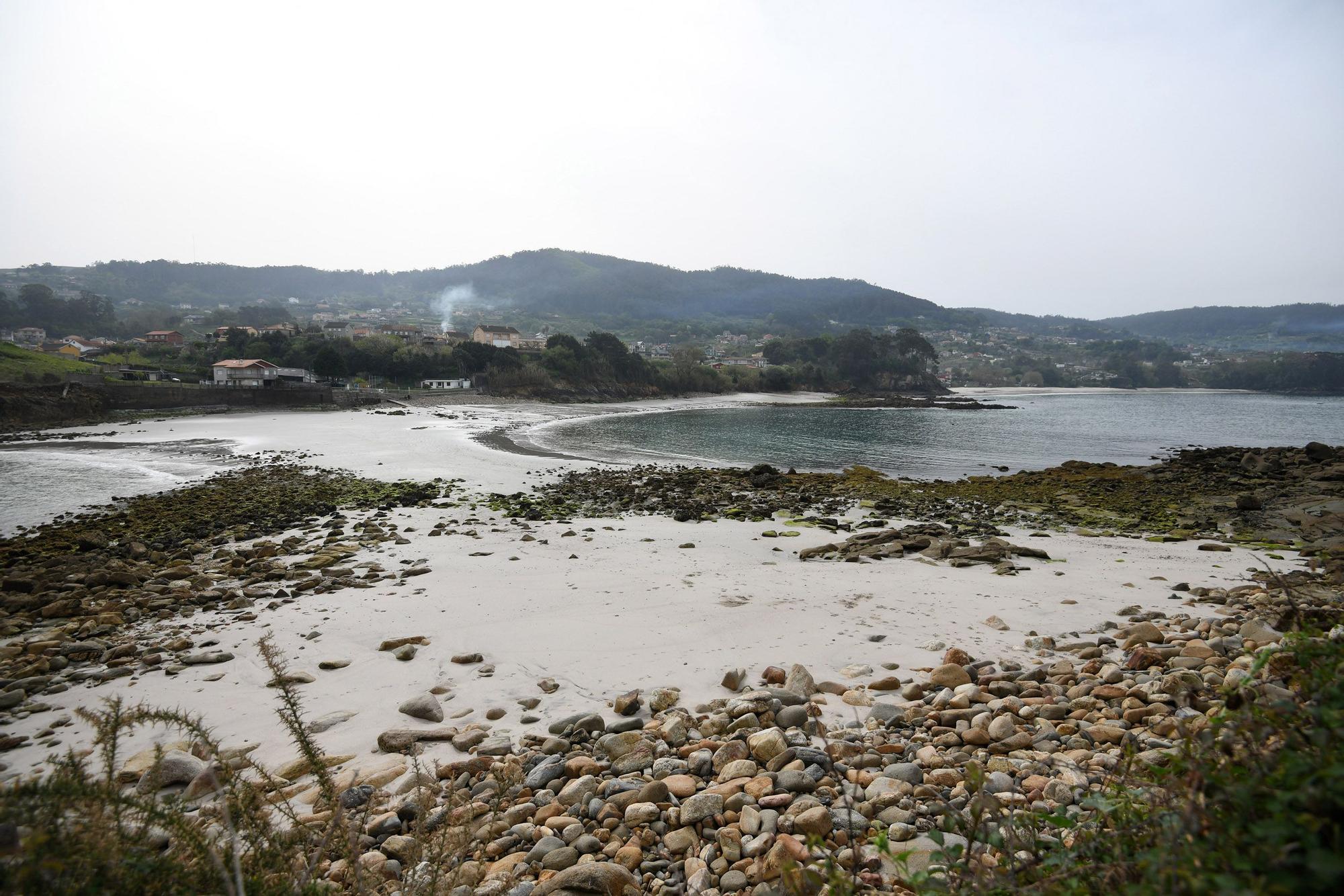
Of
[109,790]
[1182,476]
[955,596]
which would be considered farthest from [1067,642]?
[1182,476]

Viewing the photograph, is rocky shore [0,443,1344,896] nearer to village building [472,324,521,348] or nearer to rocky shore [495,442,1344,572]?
rocky shore [495,442,1344,572]

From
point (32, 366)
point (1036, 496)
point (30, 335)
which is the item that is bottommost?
point (1036, 496)

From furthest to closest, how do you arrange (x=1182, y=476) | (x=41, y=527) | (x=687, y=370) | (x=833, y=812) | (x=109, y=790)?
1. (x=687, y=370)
2. (x=1182, y=476)
3. (x=41, y=527)
4. (x=833, y=812)
5. (x=109, y=790)

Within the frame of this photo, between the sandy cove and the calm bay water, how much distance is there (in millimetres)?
16414

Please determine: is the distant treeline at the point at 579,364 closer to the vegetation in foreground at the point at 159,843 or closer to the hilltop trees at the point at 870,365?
the hilltop trees at the point at 870,365

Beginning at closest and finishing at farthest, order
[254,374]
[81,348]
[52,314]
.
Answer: [254,374]
[81,348]
[52,314]

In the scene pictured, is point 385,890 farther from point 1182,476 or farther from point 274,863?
point 1182,476

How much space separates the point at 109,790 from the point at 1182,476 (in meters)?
28.3

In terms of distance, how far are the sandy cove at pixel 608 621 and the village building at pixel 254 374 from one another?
68321 millimetres

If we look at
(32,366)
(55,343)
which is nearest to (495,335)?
(55,343)

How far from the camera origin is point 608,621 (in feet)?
24.3

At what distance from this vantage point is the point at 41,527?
1356 cm

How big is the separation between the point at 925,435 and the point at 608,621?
41.0 metres

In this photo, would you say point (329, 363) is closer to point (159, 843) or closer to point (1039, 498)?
point (1039, 498)
